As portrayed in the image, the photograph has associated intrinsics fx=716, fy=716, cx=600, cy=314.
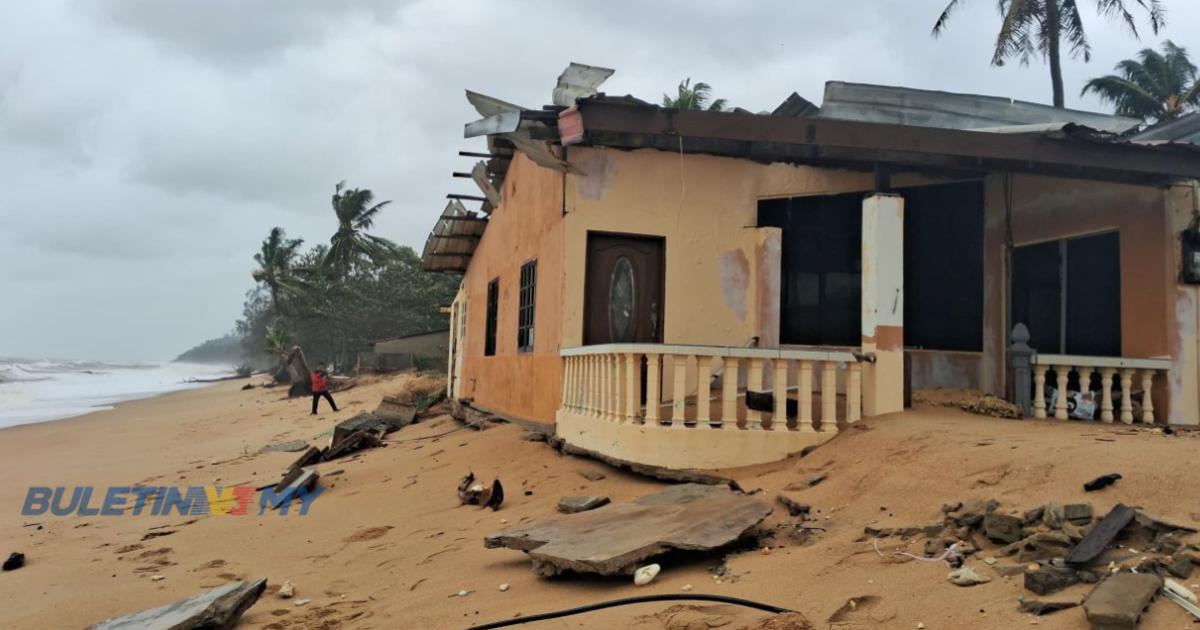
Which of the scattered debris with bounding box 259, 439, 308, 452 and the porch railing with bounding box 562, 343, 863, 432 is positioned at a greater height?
the porch railing with bounding box 562, 343, 863, 432

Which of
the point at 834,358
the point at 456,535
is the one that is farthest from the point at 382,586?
the point at 834,358

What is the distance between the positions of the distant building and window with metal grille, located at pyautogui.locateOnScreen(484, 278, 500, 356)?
45.8 feet

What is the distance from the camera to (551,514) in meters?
5.55

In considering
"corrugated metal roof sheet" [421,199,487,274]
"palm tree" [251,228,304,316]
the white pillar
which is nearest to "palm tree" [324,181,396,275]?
"palm tree" [251,228,304,316]

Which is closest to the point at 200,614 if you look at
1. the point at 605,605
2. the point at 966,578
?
the point at 605,605

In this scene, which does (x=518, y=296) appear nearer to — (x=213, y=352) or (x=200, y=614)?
(x=200, y=614)

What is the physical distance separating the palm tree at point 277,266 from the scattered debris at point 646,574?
3826cm

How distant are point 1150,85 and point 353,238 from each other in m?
36.0

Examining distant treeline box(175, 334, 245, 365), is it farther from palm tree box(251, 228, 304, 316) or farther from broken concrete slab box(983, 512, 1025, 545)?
broken concrete slab box(983, 512, 1025, 545)

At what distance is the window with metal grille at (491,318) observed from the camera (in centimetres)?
1259

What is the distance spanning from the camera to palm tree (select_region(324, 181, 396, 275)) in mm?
38656

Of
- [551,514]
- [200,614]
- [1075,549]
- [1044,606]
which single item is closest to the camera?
[1044,606]

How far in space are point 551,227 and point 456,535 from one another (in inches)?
156

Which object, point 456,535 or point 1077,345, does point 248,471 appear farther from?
point 1077,345
